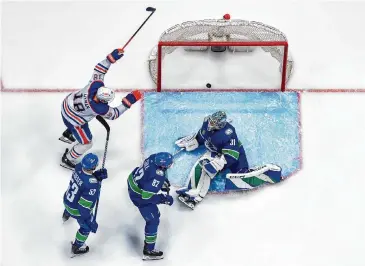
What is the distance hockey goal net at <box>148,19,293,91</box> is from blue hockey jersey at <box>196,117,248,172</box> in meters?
0.80

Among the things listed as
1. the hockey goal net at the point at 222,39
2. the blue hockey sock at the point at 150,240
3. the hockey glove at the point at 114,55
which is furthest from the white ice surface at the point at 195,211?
the hockey glove at the point at 114,55

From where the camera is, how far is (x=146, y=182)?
8.29 meters

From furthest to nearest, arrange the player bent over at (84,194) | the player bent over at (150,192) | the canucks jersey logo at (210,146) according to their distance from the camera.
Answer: the canucks jersey logo at (210,146) < the player bent over at (150,192) < the player bent over at (84,194)

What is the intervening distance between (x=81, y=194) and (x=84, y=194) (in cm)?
4

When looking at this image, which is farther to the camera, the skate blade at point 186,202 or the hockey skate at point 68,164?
the hockey skate at point 68,164

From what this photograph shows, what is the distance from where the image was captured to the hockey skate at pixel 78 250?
8508 mm

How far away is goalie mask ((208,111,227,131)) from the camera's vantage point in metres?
8.73

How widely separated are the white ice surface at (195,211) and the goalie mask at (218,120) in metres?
0.62

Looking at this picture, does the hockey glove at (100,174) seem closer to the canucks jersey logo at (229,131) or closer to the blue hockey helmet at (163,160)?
the blue hockey helmet at (163,160)

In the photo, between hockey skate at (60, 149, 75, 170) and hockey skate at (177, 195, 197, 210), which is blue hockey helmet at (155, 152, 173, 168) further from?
hockey skate at (60, 149, 75, 170)
